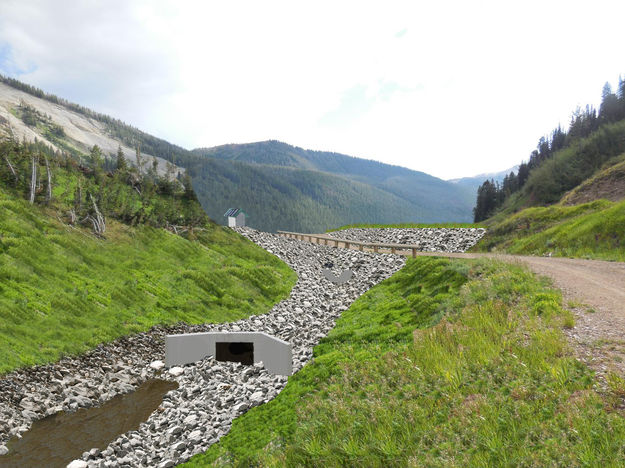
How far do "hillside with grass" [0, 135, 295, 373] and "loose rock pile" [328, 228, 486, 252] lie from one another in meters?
19.1

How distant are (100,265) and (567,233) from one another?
37.9 m

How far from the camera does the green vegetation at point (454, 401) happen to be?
258 inches

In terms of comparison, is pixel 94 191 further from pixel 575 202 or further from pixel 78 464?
pixel 575 202

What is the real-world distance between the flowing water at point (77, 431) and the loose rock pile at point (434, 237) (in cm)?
3596

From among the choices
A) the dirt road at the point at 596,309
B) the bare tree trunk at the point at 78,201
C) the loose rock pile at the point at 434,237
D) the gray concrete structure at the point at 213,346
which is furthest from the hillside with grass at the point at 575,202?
the bare tree trunk at the point at 78,201

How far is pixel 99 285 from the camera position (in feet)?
72.5

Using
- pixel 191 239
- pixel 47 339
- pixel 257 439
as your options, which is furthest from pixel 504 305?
pixel 191 239

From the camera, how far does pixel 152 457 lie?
38.2 feet

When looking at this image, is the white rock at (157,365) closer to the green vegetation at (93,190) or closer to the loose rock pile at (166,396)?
the loose rock pile at (166,396)

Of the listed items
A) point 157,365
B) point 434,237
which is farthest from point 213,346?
point 434,237

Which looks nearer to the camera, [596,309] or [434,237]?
[596,309]

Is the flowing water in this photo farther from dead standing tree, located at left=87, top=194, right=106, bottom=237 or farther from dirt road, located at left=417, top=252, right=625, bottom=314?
dirt road, located at left=417, top=252, right=625, bottom=314

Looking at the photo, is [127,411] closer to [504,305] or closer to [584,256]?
[504,305]

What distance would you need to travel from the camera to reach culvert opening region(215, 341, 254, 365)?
737 inches
